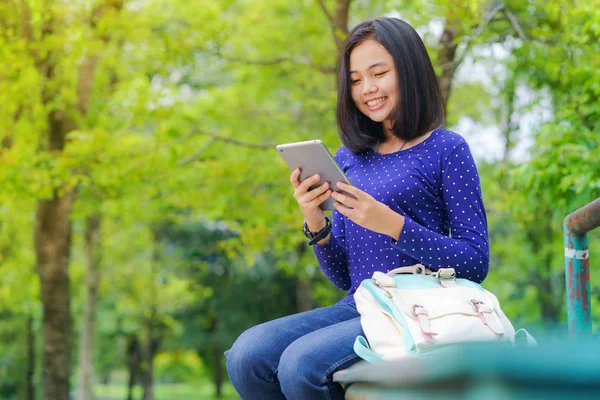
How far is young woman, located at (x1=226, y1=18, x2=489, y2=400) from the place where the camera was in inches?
80.0

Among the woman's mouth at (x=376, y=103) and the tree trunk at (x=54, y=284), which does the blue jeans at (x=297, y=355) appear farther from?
the tree trunk at (x=54, y=284)

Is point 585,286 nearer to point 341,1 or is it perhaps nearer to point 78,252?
point 341,1

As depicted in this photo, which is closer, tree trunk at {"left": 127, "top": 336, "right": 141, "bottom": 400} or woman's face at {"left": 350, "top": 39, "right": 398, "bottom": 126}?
woman's face at {"left": 350, "top": 39, "right": 398, "bottom": 126}

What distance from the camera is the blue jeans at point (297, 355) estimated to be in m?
1.92

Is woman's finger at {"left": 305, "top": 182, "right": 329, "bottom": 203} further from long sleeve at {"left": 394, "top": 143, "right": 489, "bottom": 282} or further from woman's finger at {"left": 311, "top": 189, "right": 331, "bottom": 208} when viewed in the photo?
long sleeve at {"left": 394, "top": 143, "right": 489, "bottom": 282}

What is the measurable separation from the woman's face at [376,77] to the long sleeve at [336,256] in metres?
0.39

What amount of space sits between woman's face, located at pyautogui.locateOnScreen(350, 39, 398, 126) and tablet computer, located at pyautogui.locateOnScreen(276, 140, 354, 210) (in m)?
0.35

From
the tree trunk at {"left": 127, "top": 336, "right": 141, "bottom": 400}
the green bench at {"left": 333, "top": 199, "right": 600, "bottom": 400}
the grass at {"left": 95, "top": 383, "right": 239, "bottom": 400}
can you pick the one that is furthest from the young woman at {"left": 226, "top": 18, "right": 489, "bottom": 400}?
the grass at {"left": 95, "top": 383, "right": 239, "bottom": 400}

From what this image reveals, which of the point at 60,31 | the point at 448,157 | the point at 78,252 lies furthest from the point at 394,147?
the point at 78,252

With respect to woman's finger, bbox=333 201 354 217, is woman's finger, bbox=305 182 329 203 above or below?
above

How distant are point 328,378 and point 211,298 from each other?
64.2 feet

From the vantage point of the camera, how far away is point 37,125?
909cm

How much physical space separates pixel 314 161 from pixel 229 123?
33.0 feet

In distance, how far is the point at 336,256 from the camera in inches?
97.9
